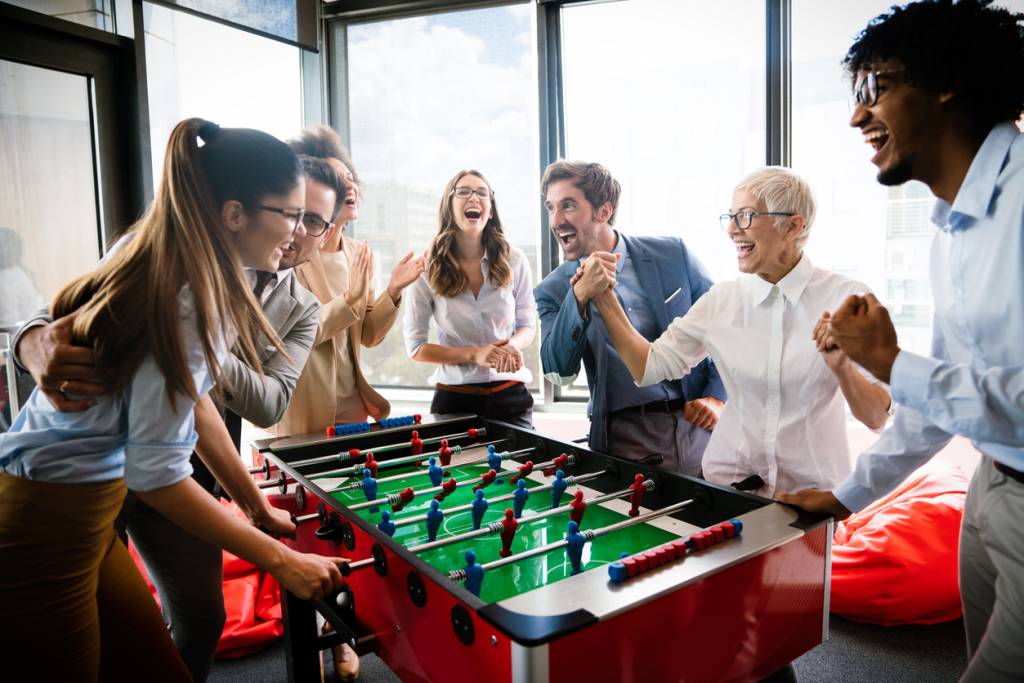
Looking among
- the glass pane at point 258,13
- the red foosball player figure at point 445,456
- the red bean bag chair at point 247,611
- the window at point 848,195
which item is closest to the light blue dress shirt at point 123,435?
the red foosball player figure at point 445,456

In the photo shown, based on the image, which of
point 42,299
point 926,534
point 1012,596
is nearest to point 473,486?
point 1012,596

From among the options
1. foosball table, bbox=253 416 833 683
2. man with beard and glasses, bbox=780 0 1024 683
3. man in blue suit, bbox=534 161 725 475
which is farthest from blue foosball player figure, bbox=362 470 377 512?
man with beard and glasses, bbox=780 0 1024 683

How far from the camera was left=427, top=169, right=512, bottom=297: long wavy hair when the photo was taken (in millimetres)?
2799

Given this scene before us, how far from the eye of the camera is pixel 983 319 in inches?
43.1

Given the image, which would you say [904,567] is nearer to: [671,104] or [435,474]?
[435,474]

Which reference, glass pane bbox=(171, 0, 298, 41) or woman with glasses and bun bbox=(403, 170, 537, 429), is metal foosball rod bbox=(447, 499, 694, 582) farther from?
glass pane bbox=(171, 0, 298, 41)

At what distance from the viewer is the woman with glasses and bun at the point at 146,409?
43.4 inches

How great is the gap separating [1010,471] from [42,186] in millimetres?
3480

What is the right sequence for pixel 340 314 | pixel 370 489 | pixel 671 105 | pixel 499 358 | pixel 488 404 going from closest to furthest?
pixel 370 489 < pixel 340 314 < pixel 499 358 < pixel 488 404 < pixel 671 105

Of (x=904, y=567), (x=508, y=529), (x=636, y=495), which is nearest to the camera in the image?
(x=508, y=529)

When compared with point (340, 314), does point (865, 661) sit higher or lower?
lower

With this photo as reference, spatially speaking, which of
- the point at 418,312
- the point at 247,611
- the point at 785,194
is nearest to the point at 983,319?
the point at 785,194

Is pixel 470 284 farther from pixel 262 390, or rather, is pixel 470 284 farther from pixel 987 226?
pixel 987 226

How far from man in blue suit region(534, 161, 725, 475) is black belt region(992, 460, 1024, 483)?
1121mm
